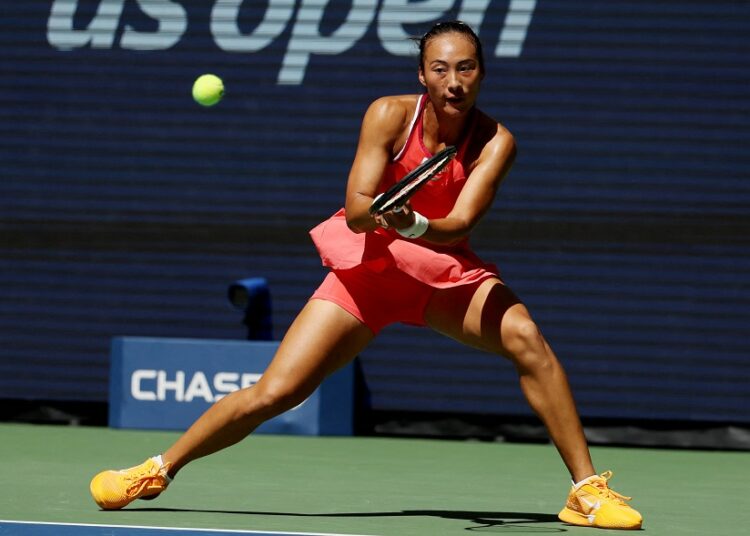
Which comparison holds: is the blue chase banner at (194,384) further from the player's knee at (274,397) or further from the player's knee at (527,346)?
the player's knee at (527,346)

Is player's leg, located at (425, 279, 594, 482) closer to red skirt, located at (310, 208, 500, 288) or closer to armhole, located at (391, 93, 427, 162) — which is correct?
red skirt, located at (310, 208, 500, 288)

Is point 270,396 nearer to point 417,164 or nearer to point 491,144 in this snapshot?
point 417,164

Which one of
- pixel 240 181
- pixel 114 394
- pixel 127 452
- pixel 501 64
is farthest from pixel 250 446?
pixel 501 64

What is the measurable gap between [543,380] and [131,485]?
145 centimetres

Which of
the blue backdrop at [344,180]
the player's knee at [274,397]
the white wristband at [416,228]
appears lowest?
the player's knee at [274,397]

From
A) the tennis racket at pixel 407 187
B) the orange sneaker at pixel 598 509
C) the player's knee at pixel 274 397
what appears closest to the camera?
the tennis racket at pixel 407 187

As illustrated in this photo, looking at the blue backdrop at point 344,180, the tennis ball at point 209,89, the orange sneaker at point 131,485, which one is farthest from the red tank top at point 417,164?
the blue backdrop at point 344,180

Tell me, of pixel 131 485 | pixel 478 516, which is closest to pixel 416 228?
pixel 478 516

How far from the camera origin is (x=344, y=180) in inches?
Result: 380

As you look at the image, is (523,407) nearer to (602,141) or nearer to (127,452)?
(602,141)

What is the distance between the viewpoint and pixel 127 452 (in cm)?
834

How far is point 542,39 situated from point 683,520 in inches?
163

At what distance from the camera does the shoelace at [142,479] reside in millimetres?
5645

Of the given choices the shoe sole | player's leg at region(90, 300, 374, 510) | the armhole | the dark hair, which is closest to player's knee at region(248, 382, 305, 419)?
player's leg at region(90, 300, 374, 510)
